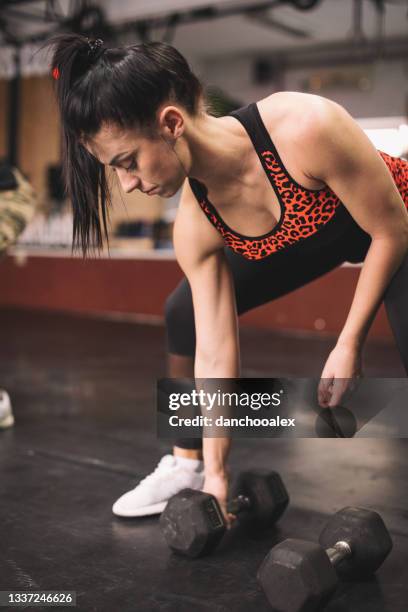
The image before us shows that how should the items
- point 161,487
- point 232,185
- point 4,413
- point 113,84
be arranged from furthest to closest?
1. point 4,413
2. point 161,487
3. point 232,185
4. point 113,84

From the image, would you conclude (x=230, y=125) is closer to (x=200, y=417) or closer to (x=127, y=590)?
(x=200, y=417)

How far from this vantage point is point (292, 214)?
1.25 metres

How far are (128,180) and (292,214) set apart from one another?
0.30m

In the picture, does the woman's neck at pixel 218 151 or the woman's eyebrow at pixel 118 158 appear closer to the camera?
the woman's eyebrow at pixel 118 158

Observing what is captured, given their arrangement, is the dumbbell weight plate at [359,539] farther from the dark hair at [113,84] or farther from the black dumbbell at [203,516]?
the dark hair at [113,84]

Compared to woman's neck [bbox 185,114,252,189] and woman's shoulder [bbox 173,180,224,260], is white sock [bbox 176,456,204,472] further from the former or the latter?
woman's neck [bbox 185,114,252,189]

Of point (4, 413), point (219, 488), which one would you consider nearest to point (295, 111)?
point (219, 488)

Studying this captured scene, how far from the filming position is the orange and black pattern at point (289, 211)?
1.21 meters

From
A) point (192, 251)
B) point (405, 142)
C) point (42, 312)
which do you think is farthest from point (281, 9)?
point (192, 251)

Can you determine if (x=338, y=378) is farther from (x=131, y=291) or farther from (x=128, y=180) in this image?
(x=131, y=291)

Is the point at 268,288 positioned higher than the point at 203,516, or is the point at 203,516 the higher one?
the point at 268,288

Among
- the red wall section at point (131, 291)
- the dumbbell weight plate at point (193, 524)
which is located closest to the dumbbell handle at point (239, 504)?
the dumbbell weight plate at point (193, 524)

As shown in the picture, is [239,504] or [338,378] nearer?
[338,378]

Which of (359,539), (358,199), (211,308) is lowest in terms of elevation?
(359,539)
